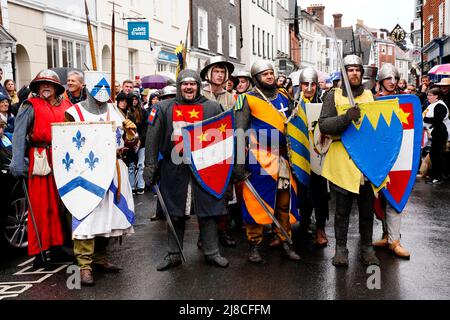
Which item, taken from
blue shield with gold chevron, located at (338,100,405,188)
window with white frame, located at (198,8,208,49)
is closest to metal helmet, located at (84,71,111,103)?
blue shield with gold chevron, located at (338,100,405,188)

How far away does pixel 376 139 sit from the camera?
17.6 feet

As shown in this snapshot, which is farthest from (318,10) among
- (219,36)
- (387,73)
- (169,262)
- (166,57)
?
(169,262)

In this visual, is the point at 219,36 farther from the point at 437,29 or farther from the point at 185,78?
the point at 185,78

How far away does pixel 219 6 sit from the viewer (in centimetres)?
2914

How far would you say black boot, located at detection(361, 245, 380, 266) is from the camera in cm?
553

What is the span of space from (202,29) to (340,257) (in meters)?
22.5

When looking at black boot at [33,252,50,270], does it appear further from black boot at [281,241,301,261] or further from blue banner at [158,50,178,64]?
blue banner at [158,50,178,64]

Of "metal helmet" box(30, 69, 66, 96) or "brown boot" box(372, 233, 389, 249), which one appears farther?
"brown boot" box(372, 233, 389, 249)

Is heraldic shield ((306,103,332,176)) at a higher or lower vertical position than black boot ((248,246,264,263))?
higher

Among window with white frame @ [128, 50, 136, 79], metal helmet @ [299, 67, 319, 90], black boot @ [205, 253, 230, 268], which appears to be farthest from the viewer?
window with white frame @ [128, 50, 136, 79]

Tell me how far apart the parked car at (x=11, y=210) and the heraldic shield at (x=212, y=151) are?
215 centimetres

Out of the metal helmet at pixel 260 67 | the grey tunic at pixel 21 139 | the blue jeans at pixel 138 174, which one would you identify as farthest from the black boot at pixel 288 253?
the blue jeans at pixel 138 174

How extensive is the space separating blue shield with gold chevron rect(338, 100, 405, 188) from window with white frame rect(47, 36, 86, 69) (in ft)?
34.7
